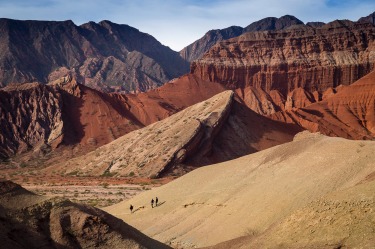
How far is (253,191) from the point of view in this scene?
955 inches

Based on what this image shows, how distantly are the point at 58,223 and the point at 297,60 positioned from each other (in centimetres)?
10580

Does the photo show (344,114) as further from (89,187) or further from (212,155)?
(89,187)

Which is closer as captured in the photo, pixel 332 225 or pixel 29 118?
pixel 332 225

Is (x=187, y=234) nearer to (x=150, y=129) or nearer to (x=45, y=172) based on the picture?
(x=150, y=129)

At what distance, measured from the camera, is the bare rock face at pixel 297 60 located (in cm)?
11038

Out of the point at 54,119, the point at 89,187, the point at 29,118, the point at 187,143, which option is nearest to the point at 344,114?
the point at 187,143

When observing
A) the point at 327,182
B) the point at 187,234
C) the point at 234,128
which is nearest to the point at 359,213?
the point at 327,182

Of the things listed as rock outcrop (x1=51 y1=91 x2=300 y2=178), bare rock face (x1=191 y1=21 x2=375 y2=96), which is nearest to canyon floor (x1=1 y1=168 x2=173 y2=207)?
rock outcrop (x1=51 y1=91 x2=300 y2=178)

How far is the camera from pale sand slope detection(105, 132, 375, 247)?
69.0 ft

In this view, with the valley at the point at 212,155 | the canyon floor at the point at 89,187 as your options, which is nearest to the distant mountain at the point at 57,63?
the valley at the point at 212,155

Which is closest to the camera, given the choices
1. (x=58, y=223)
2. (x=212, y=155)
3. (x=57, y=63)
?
(x=58, y=223)

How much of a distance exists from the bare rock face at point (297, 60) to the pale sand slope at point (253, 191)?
277 ft

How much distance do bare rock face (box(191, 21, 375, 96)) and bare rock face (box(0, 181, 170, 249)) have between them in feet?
329

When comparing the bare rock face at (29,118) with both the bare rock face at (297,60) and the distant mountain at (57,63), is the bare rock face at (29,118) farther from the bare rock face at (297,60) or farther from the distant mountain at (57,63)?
the distant mountain at (57,63)
